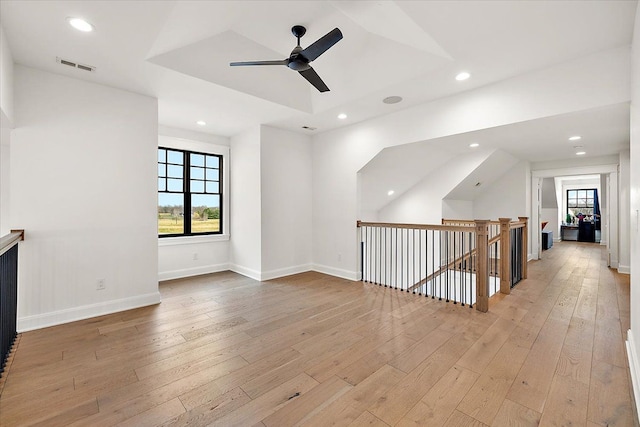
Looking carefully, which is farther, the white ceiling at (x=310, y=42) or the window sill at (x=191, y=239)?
the window sill at (x=191, y=239)

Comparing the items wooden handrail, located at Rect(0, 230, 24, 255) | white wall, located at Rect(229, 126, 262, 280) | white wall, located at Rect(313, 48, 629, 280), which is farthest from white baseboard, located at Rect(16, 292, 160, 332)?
white wall, located at Rect(313, 48, 629, 280)

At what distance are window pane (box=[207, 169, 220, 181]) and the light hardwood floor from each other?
2566 millimetres

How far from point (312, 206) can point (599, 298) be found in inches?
175

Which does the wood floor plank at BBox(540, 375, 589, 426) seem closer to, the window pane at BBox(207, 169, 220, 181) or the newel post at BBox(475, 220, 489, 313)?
the newel post at BBox(475, 220, 489, 313)

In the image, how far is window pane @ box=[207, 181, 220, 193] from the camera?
5.55 m

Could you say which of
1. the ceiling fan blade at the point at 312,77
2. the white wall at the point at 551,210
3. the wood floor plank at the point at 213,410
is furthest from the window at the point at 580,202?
the wood floor plank at the point at 213,410

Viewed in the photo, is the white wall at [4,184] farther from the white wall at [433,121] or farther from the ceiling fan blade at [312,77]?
the white wall at [433,121]

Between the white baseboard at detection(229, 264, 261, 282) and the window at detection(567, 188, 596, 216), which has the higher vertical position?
the window at detection(567, 188, 596, 216)

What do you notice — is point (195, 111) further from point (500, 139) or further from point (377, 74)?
point (500, 139)

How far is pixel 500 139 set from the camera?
4328mm

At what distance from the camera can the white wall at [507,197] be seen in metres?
6.81

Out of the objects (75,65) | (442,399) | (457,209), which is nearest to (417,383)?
(442,399)

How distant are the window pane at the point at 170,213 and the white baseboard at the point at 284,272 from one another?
1741 millimetres

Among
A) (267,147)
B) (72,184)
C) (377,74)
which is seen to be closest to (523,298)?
(377,74)
